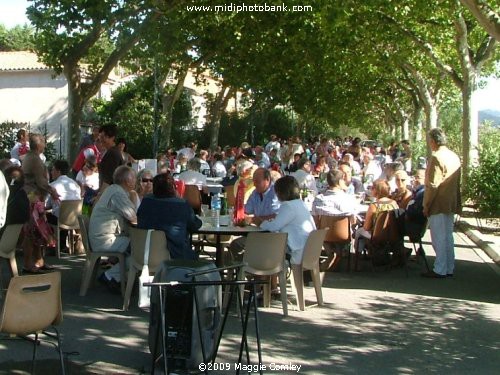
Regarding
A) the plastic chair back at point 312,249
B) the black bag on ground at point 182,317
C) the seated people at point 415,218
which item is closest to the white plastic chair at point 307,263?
the plastic chair back at point 312,249

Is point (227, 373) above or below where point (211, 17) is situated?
below

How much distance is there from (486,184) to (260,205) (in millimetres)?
7726

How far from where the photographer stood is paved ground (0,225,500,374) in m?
6.35

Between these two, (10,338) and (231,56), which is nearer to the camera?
(10,338)

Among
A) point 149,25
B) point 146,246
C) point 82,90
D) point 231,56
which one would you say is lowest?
point 146,246

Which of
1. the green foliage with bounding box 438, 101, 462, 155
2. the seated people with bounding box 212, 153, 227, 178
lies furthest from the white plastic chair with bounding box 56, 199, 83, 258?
the green foliage with bounding box 438, 101, 462, 155

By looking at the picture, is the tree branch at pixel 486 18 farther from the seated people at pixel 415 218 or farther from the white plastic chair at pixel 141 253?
the white plastic chair at pixel 141 253

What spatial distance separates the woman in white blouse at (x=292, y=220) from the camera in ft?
28.2

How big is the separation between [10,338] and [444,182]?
6.25m

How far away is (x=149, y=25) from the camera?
1756cm

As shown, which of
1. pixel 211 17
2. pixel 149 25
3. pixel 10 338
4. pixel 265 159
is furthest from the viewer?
pixel 211 17

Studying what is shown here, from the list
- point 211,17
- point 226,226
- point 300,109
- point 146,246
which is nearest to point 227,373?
point 146,246

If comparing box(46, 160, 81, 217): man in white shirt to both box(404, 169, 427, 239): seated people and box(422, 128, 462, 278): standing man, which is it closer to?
box(404, 169, 427, 239): seated people

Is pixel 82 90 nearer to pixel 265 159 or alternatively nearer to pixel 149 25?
pixel 149 25
